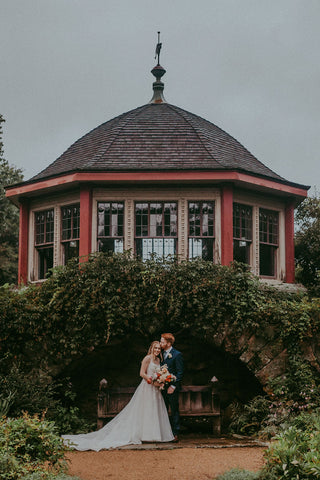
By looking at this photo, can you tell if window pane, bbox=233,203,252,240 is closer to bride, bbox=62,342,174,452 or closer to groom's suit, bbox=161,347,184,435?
groom's suit, bbox=161,347,184,435

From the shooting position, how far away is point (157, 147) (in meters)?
14.8

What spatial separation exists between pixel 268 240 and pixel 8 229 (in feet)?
42.9

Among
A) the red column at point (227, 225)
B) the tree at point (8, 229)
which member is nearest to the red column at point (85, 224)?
the red column at point (227, 225)

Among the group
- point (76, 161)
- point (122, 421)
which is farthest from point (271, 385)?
point (76, 161)

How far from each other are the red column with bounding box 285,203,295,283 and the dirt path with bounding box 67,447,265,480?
614 centimetres

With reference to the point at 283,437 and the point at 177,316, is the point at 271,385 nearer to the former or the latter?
the point at 177,316

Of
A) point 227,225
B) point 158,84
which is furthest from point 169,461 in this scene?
point 158,84

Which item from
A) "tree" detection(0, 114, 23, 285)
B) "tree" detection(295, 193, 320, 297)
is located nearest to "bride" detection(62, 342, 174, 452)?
"tree" detection(295, 193, 320, 297)

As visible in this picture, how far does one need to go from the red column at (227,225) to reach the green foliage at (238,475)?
6.85m

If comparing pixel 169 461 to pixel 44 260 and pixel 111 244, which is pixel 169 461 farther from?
pixel 44 260

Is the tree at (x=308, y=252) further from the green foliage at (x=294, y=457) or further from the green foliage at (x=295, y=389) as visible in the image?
the green foliage at (x=294, y=457)

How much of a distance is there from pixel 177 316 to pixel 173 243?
3.36m

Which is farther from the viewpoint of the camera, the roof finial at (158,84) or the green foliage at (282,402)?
the roof finial at (158,84)

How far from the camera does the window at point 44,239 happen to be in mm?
15008
